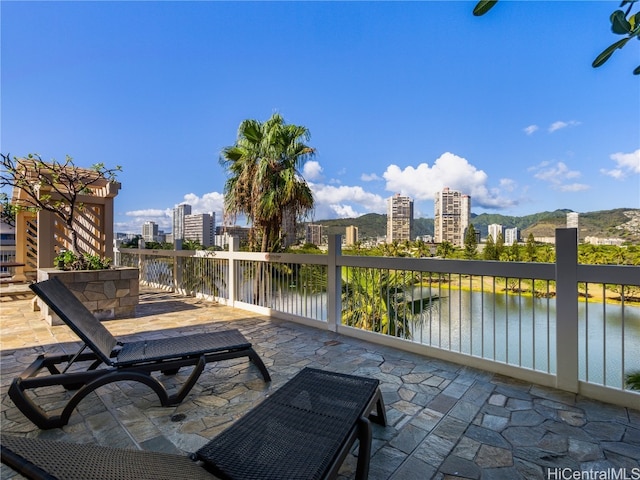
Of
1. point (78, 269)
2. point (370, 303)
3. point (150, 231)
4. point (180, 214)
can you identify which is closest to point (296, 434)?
point (370, 303)

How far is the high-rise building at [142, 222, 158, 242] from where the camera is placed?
1125 cm

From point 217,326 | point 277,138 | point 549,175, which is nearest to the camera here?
point 217,326

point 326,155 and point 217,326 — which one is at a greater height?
point 326,155

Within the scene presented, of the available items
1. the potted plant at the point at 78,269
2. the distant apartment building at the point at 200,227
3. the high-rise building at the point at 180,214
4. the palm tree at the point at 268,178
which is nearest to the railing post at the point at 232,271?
the potted plant at the point at 78,269

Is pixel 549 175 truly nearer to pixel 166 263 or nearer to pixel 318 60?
pixel 318 60

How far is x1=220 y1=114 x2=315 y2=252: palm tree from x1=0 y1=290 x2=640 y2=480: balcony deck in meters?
5.21

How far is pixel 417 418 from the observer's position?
97.7 inches

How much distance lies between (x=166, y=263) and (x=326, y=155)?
5.51 meters

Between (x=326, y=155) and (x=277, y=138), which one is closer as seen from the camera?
(x=277, y=138)

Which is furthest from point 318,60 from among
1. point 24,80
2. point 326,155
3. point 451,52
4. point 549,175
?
point 549,175

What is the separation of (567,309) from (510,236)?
1894 millimetres

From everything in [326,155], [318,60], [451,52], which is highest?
[451,52]

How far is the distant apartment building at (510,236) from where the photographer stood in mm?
4513

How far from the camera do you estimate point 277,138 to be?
884 cm
